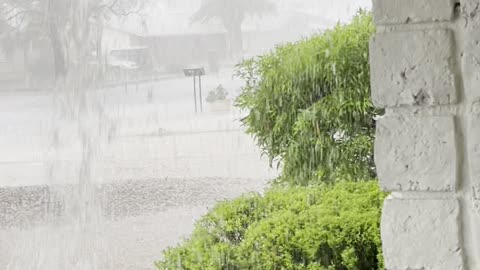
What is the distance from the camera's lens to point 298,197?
2305 mm

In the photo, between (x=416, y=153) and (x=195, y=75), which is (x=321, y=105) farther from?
(x=416, y=153)

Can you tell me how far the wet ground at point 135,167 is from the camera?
409 cm

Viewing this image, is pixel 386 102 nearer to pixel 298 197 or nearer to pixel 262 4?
pixel 298 197

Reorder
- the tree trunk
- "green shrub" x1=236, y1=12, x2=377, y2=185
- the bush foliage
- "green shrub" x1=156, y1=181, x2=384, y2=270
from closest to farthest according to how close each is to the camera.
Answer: "green shrub" x1=156, y1=181, x2=384, y2=270 < the bush foliage < "green shrub" x1=236, y1=12, x2=377, y2=185 < the tree trunk

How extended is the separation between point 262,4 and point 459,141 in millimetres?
2942

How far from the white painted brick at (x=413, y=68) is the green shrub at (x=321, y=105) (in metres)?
1.52

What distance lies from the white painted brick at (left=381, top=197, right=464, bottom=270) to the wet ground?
2.69m

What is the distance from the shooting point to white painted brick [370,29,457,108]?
4.26 feet

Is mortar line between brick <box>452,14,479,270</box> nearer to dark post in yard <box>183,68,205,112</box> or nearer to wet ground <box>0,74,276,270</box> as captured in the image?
wet ground <box>0,74,276,270</box>

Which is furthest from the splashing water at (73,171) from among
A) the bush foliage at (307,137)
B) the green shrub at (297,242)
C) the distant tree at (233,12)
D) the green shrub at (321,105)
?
the green shrub at (297,242)

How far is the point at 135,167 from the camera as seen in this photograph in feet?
14.0

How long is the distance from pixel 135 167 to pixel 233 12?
935 millimetres

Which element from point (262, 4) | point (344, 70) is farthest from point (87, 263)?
point (344, 70)

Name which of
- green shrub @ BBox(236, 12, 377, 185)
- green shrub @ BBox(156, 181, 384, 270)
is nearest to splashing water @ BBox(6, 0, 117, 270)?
green shrub @ BBox(236, 12, 377, 185)
